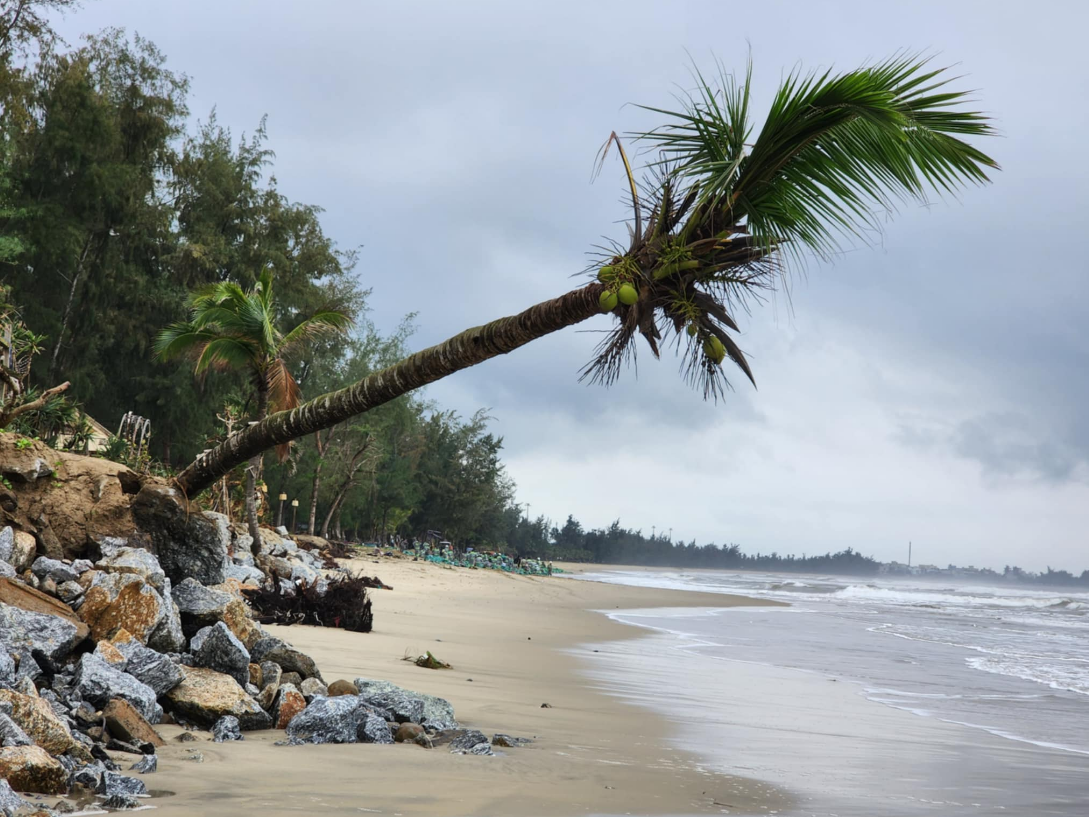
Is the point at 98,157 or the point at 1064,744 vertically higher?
the point at 98,157

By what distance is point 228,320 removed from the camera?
520 inches

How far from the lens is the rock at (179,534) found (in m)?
7.36

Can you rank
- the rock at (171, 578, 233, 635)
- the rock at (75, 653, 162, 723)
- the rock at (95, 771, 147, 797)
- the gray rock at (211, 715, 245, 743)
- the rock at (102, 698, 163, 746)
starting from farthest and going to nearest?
the rock at (171, 578, 233, 635), the gray rock at (211, 715, 245, 743), the rock at (75, 653, 162, 723), the rock at (102, 698, 163, 746), the rock at (95, 771, 147, 797)

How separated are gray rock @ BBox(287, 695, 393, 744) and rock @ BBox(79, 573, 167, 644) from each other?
3.98 feet

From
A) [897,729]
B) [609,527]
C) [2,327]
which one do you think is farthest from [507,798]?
[609,527]

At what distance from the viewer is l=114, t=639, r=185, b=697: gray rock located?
5.04 metres

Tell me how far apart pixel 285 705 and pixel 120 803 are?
1.87 m

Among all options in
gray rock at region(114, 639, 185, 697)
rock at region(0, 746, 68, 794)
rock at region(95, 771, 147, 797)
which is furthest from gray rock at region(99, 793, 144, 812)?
gray rock at region(114, 639, 185, 697)

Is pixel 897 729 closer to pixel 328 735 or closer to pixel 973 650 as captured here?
pixel 328 735

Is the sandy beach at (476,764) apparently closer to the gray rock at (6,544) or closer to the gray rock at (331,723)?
the gray rock at (331,723)

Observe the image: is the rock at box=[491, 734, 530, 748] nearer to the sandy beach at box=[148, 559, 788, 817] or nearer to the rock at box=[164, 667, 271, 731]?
the sandy beach at box=[148, 559, 788, 817]

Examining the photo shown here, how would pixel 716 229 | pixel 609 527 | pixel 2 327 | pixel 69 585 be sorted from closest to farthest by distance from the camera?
pixel 716 229 → pixel 69 585 → pixel 2 327 → pixel 609 527

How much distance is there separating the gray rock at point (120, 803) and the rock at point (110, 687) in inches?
49.0

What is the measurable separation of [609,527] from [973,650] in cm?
9905
